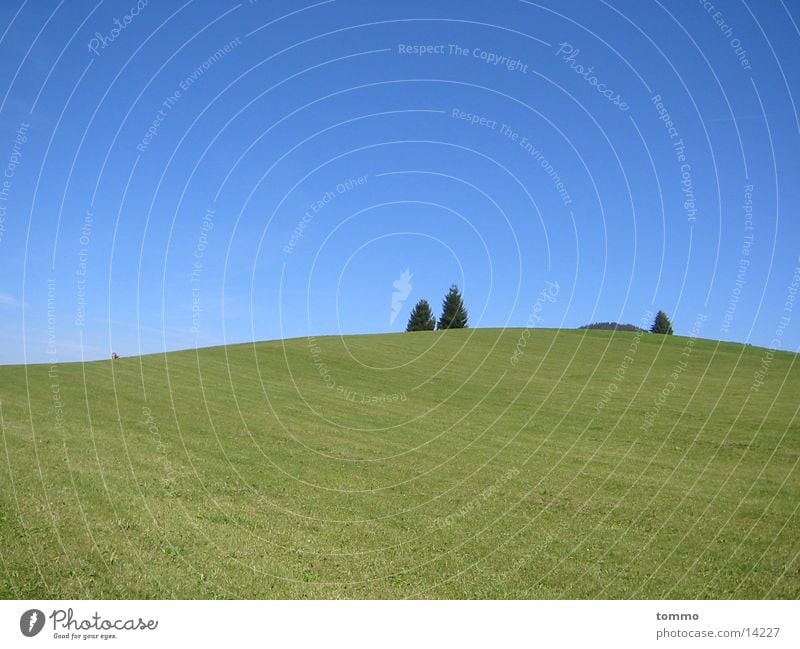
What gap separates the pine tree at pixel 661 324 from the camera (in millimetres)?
95600

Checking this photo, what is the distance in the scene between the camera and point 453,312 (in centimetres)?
10344

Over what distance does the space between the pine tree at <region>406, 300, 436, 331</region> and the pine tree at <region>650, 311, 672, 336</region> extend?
119ft

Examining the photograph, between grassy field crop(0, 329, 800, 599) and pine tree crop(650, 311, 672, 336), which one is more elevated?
pine tree crop(650, 311, 672, 336)

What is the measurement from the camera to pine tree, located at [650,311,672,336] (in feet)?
314

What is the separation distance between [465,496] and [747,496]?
28.4 ft

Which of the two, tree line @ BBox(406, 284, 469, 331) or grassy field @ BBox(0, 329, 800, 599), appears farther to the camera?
tree line @ BBox(406, 284, 469, 331)

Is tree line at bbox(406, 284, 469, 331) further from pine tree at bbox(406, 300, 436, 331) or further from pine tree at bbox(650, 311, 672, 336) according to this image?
pine tree at bbox(650, 311, 672, 336)

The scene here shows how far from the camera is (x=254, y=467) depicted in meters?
20.0

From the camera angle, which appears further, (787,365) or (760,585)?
(787,365)
